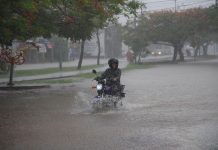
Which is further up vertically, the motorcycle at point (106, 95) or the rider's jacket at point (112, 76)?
the rider's jacket at point (112, 76)

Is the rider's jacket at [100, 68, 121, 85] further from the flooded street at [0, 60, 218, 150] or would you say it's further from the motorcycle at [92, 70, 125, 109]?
the flooded street at [0, 60, 218, 150]

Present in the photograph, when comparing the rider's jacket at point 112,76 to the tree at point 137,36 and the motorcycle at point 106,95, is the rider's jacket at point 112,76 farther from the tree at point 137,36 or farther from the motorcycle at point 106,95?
the tree at point 137,36

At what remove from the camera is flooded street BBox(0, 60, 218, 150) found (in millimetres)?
9781

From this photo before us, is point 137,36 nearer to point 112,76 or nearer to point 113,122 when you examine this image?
point 112,76

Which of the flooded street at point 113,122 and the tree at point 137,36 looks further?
the tree at point 137,36

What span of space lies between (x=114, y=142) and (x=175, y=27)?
46.0 meters

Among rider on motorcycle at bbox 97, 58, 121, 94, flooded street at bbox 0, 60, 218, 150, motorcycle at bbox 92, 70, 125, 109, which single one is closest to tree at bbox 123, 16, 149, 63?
flooded street at bbox 0, 60, 218, 150

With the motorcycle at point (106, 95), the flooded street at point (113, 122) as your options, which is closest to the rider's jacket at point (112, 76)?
the motorcycle at point (106, 95)

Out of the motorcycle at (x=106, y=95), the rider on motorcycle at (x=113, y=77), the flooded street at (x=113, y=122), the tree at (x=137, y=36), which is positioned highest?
the tree at (x=137, y=36)

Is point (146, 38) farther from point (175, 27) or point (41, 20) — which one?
point (41, 20)

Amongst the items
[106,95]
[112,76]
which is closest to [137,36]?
[112,76]

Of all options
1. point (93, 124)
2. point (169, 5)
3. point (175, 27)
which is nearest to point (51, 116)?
point (93, 124)

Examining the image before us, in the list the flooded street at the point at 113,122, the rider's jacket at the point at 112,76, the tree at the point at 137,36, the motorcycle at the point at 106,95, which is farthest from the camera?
the tree at the point at 137,36

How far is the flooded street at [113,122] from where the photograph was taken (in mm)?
9781
